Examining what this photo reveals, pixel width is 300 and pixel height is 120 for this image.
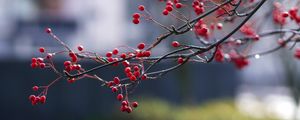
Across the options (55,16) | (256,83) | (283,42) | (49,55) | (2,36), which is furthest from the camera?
(256,83)

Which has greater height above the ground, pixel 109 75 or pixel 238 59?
pixel 109 75

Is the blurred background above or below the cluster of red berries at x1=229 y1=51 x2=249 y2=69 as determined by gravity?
above

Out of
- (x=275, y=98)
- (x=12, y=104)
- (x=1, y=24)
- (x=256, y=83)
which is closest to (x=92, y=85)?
(x=12, y=104)

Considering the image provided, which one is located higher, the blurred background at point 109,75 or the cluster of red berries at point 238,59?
the blurred background at point 109,75

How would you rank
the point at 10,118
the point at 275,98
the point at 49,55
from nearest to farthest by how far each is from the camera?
1. the point at 49,55
2. the point at 10,118
3. the point at 275,98

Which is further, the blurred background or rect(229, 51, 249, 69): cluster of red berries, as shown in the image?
the blurred background

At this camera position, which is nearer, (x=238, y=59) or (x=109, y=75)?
(x=238, y=59)

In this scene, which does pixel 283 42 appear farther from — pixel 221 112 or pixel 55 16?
pixel 55 16

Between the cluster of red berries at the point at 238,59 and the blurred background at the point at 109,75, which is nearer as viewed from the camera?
the cluster of red berries at the point at 238,59
